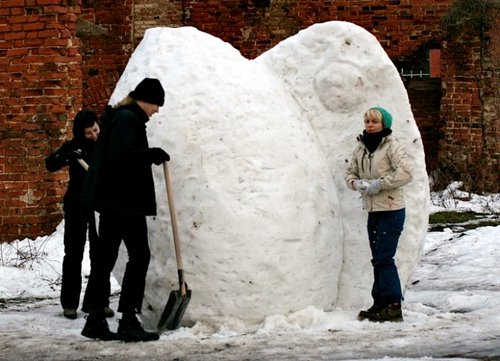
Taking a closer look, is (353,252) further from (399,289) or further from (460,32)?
(460,32)

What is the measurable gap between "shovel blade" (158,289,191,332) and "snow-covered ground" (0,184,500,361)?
0.06 meters

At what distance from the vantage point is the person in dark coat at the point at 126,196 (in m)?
5.95

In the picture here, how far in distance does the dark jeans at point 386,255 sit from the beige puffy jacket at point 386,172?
0.25 ft

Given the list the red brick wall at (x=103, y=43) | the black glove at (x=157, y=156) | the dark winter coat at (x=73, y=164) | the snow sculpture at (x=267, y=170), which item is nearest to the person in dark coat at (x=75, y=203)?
the dark winter coat at (x=73, y=164)

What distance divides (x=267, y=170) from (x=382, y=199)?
798 millimetres

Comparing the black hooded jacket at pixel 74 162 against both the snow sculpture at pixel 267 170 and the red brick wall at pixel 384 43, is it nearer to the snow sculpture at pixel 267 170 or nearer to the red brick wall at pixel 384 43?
the snow sculpture at pixel 267 170

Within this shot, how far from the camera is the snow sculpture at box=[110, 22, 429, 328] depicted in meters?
6.29

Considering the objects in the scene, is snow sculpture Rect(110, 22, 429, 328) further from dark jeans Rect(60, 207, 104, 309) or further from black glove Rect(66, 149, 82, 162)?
dark jeans Rect(60, 207, 104, 309)

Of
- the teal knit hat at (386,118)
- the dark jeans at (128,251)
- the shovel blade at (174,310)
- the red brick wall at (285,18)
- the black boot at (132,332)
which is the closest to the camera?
the black boot at (132,332)

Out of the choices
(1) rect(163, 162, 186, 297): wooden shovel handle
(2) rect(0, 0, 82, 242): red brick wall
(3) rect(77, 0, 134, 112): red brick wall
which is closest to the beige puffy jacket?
(1) rect(163, 162, 186, 297): wooden shovel handle

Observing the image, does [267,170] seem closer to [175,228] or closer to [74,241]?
[175,228]

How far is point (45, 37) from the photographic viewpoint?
10.6m

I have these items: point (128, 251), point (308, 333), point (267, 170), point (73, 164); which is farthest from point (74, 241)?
point (308, 333)

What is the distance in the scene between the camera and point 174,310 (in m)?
6.20
